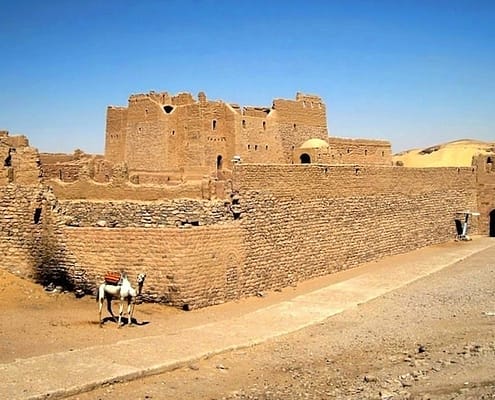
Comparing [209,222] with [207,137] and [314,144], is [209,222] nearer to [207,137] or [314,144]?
[207,137]

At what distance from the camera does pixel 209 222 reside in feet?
47.3

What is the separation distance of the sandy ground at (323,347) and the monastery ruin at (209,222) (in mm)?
→ 644

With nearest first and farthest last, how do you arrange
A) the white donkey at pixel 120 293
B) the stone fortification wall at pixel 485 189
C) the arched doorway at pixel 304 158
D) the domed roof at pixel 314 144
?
the white donkey at pixel 120 293 → the stone fortification wall at pixel 485 189 → the domed roof at pixel 314 144 → the arched doorway at pixel 304 158

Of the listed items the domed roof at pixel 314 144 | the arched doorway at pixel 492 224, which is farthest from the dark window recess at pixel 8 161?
the arched doorway at pixel 492 224

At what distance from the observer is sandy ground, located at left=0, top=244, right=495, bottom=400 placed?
28.2 ft

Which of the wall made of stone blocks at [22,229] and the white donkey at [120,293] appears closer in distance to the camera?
the white donkey at [120,293]

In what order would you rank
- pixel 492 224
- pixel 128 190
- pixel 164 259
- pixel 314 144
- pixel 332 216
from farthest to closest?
pixel 492 224
pixel 314 144
pixel 332 216
pixel 128 190
pixel 164 259

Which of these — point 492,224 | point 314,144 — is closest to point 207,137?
point 314,144

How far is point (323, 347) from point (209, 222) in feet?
15.0

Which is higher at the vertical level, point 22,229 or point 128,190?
point 128,190

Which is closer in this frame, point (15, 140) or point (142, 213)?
point (142, 213)

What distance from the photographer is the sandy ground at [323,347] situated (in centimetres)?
860

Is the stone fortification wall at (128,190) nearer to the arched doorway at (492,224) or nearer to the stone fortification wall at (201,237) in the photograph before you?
the stone fortification wall at (201,237)

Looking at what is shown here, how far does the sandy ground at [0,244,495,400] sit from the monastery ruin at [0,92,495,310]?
2.11 ft
